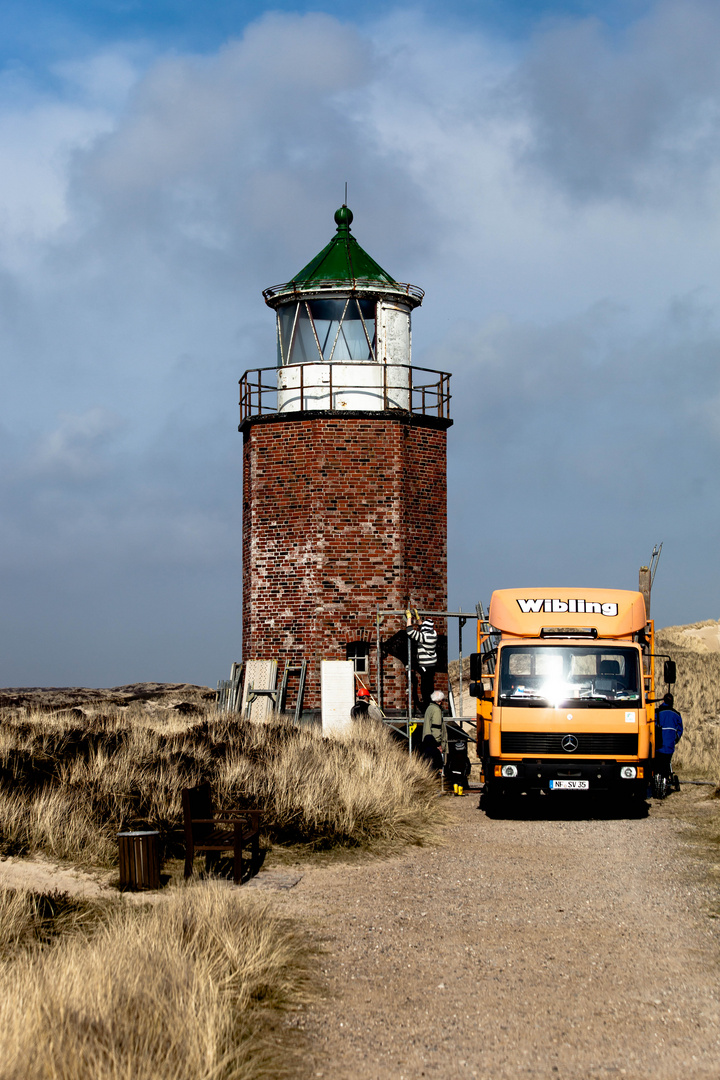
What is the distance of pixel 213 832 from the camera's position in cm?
1138

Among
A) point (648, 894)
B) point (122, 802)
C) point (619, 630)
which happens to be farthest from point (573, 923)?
point (619, 630)

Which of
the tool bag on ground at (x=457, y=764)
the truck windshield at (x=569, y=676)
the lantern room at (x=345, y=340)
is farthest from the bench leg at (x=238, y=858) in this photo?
the lantern room at (x=345, y=340)

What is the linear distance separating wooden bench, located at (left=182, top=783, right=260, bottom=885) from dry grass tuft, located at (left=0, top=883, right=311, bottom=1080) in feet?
7.74

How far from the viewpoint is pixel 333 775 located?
14992 millimetres

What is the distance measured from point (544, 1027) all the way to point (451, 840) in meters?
7.12

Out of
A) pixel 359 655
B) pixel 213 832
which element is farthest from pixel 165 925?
pixel 359 655

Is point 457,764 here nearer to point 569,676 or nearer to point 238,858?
point 569,676

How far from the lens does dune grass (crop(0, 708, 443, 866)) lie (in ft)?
39.9

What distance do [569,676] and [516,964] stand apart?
8.03 metres

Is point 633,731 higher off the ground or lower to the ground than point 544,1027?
higher

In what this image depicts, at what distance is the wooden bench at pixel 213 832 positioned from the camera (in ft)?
34.4

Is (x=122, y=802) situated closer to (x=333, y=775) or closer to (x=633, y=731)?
(x=333, y=775)

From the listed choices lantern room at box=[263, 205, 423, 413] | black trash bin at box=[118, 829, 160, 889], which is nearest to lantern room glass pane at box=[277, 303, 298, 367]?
lantern room at box=[263, 205, 423, 413]

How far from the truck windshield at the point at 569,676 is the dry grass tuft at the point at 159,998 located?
7920 millimetres
